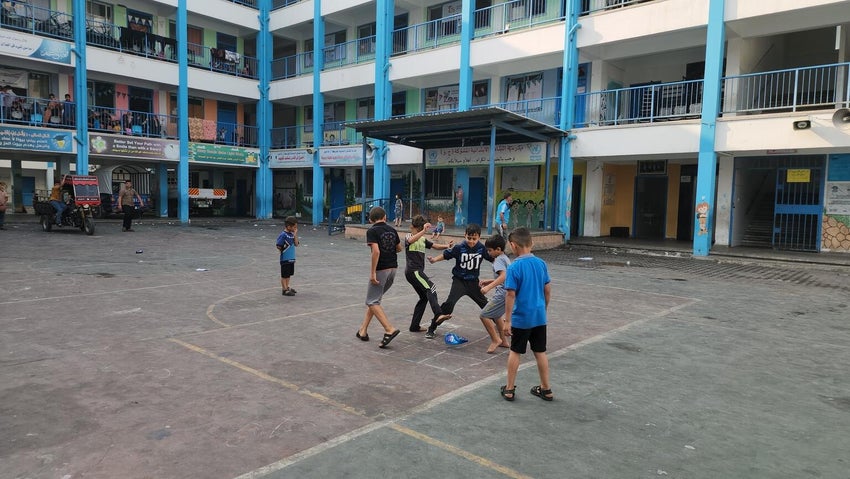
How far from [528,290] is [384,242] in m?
2.16

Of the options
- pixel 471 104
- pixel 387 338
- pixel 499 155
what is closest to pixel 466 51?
pixel 471 104

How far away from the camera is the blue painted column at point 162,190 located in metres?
28.0

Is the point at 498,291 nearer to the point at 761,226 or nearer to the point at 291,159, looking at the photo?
the point at 761,226

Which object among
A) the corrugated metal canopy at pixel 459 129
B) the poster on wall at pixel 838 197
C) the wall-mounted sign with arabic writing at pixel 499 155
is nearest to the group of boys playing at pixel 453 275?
the corrugated metal canopy at pixel 459 129

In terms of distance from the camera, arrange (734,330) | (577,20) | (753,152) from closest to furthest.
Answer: (734,330)
(753,152)
(577,20)

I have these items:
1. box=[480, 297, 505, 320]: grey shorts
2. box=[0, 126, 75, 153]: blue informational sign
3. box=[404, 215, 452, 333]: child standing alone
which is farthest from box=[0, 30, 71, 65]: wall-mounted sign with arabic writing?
box=[480, 297, 505, 320]: grey shorts

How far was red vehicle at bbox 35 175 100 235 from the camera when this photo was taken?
18.2m

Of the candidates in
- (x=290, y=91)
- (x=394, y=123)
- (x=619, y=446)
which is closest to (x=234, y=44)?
(x=290, y=91)

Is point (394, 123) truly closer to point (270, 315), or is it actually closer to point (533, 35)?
point (533, 35)

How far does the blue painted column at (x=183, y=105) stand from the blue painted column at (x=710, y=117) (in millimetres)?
22243

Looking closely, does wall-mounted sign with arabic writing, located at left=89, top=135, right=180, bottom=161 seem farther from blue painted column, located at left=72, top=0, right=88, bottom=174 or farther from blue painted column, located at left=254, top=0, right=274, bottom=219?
blue painted column, located at left=254, top=0, right=274, bottom=219

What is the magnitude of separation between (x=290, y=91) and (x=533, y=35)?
582 inches

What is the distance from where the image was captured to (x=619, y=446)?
374 centimetres

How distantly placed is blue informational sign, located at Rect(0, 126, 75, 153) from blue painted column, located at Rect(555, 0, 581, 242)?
19963 millimetres
